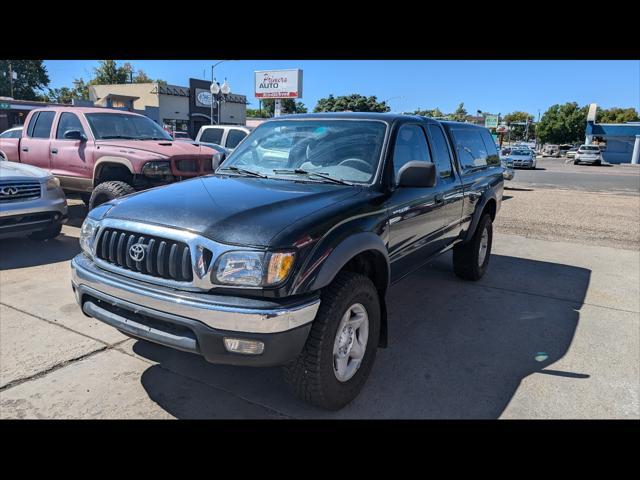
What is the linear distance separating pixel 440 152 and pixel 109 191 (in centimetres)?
452

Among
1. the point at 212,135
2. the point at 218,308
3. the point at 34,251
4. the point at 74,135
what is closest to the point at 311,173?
the point at 218,308

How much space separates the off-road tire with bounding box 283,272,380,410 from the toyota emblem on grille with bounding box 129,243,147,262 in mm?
1053

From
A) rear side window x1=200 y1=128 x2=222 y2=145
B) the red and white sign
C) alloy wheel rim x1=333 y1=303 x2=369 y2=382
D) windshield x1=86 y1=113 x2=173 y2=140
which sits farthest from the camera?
the red and white sign

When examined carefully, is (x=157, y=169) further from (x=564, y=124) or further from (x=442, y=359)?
(x=564, y=124)

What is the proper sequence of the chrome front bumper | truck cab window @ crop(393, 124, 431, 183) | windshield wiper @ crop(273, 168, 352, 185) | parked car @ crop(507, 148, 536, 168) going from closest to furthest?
1. the chrome front bumper
2. windshield wiper @ crop(273, 168, 352, 185)
3. truck cab window @ crop(393, 124, 431, 183)
4. parked car @ crop(507, 148, 536, 168)

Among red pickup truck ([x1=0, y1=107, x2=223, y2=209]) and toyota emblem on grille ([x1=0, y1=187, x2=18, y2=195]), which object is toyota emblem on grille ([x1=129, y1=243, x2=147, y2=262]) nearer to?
red pickup truck ([x1=0, y1=107, x2=223, y2=209])

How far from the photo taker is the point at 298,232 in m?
2.59

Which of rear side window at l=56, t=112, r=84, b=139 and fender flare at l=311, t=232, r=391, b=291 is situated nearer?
fender flare at l=311, t=232, r=391, b=291

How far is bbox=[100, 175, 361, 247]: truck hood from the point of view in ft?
8.46

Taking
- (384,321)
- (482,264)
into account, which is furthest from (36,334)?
(482,264)

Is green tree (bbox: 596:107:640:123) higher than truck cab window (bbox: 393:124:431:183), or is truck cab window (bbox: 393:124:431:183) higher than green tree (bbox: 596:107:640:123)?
green tree (bbox: 596:107:640:123)

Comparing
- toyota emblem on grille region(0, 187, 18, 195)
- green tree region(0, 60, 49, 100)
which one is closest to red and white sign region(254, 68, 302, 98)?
toyota emblem on grille region(0, 187, 18, 195)

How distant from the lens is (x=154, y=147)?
7297 mm

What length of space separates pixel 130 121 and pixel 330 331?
700cm
